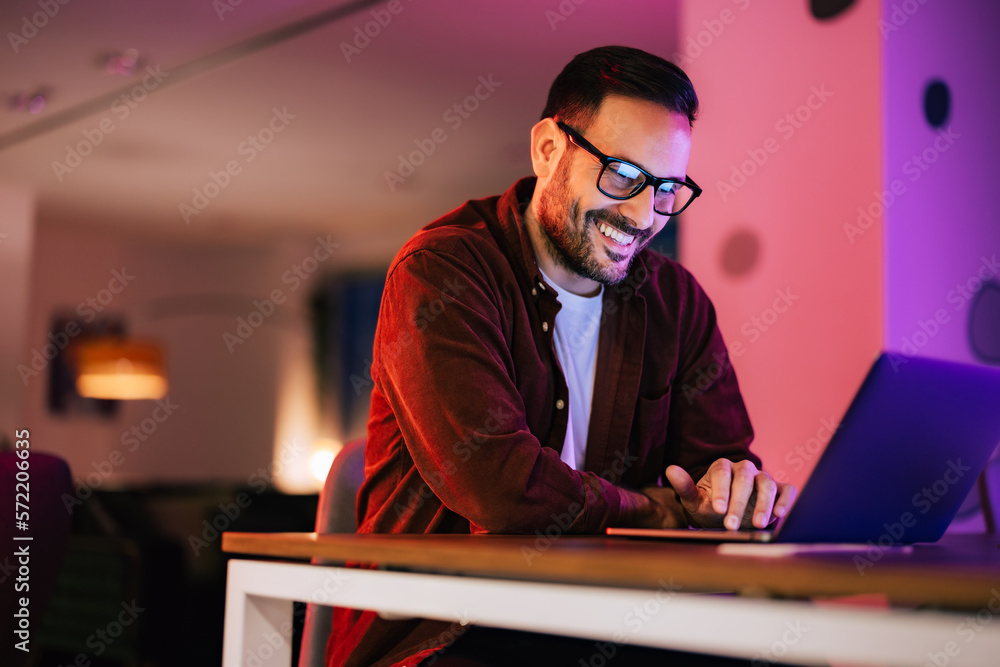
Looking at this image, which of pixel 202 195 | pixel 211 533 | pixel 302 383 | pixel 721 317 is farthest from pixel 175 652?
pixel 302 383

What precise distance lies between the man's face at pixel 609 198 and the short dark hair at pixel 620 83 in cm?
2

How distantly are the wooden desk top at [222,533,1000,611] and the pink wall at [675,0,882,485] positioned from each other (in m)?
1.68

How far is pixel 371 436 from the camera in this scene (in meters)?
1.50

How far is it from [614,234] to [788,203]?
1.39 m

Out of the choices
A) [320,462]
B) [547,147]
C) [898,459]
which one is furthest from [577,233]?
[320,462]

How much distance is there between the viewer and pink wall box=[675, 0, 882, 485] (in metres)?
2.59

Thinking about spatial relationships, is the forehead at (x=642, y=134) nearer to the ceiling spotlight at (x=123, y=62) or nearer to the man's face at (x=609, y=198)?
the man's face at (x=609, y=198)

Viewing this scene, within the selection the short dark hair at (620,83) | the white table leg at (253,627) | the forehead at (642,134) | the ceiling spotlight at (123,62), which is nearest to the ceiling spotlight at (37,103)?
the ceiling spotlight at (123,62)

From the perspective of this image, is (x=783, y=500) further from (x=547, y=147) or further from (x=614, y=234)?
(x=547, y=147)

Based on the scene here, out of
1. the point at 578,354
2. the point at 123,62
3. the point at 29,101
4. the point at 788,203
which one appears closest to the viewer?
the point at 578,354

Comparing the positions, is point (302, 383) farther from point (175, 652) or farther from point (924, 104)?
point (924, 104)

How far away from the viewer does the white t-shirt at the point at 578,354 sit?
5.19 ft

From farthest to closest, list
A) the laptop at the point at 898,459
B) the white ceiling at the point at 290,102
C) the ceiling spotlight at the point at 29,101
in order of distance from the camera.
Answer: the ceiling spotlight at the point at 29,101
the white ceiling at the point at 290,102
the laptop at the point at 898,459

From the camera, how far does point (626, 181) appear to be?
1558 mm
